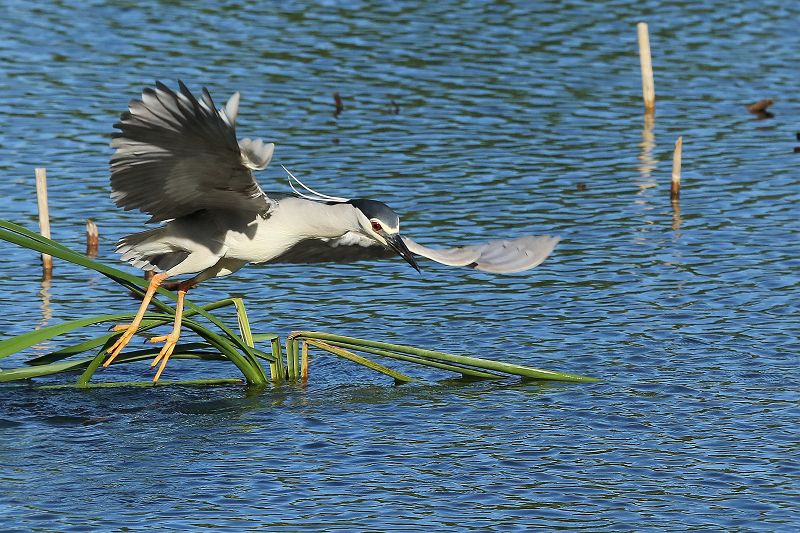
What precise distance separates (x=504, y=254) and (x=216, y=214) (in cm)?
210

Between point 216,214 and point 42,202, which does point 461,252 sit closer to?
point 216,214

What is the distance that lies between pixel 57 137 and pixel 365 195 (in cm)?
479

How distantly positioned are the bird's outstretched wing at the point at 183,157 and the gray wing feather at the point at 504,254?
4.67ft

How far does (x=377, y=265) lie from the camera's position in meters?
16.2

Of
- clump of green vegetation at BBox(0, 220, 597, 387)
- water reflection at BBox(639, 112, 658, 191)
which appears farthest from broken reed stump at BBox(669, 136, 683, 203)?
clump of green vegetation at BBox(0, 220, 597, 387)

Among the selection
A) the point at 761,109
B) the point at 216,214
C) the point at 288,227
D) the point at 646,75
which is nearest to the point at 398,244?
the point at 288,227

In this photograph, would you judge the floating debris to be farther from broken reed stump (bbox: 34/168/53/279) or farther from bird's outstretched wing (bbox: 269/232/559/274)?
bird's outstretched wing (bbox: 269/232/559/274)

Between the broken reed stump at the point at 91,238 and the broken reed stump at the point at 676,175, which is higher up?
the broken reed stump at the point at 676,175

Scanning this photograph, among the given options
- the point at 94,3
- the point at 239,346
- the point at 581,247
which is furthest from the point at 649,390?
the point at 94,3

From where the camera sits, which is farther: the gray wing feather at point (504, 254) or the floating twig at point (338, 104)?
the floating twig at point (338, 104)

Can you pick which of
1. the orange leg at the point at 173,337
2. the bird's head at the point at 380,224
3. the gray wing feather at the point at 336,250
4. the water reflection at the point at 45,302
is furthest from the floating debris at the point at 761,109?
the orange leg at the point at 173,337

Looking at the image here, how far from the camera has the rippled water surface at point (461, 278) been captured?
393 inches

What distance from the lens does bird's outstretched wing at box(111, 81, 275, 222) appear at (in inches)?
360

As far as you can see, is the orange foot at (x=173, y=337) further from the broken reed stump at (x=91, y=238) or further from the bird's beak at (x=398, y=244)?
the broken reed stump at (x=91, y=238)
